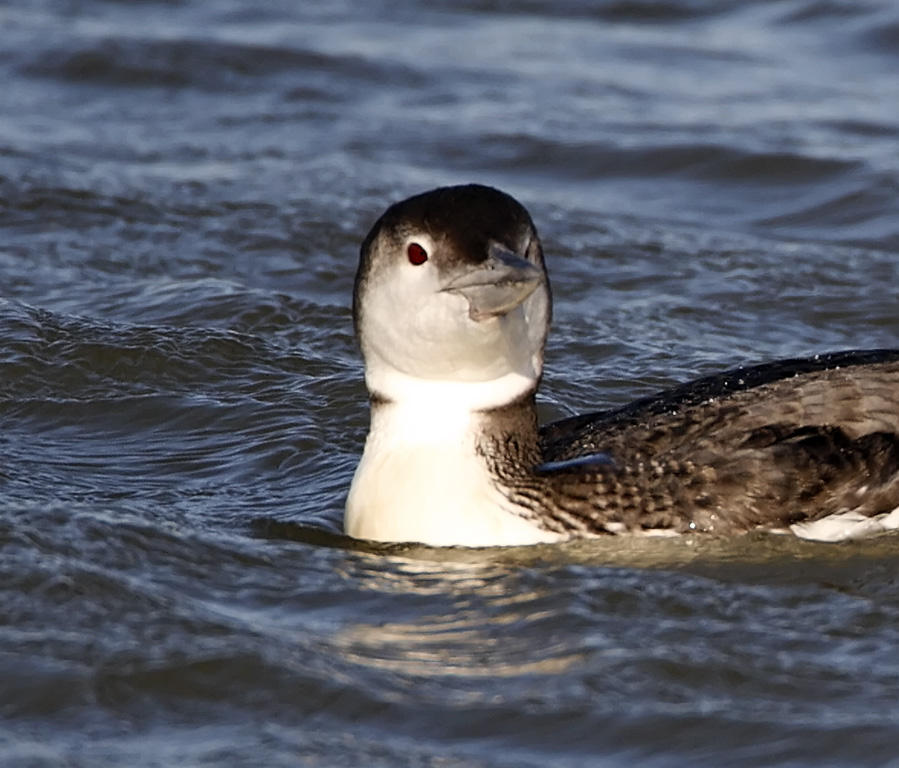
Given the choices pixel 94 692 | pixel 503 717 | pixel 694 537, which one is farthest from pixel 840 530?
pixel 94 692

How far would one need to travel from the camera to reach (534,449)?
6.93 m

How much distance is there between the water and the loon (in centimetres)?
12

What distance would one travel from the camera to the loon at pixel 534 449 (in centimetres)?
661

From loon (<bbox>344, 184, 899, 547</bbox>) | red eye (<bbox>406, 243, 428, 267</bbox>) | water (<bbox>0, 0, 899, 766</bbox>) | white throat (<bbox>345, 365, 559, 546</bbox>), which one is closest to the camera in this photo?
water (<bbox>0, 0, 899, 766</bbox>)

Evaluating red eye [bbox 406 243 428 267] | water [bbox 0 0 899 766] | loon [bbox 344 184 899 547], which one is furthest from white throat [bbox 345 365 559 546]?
red eye [bbox 406 243 428 267]

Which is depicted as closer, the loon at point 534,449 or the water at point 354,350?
the water at point 354,350

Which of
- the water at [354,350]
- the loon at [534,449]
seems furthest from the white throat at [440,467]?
the water at [354,350]

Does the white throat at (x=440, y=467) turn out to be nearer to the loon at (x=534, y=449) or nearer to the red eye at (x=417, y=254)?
the loon at (x=534, y=449)

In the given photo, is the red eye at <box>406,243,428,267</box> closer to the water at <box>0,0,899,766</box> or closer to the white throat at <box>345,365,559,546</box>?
the white throat at <box>345,365,559,546</box>

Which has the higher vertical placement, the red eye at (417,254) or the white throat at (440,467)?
the red eye at (417,254)

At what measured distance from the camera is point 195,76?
1487 cm

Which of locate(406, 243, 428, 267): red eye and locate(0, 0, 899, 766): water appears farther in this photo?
locate(406, 243, 428, 267): red eye

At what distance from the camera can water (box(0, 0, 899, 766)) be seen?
19.2ft

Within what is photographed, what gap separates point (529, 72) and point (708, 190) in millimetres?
2780
